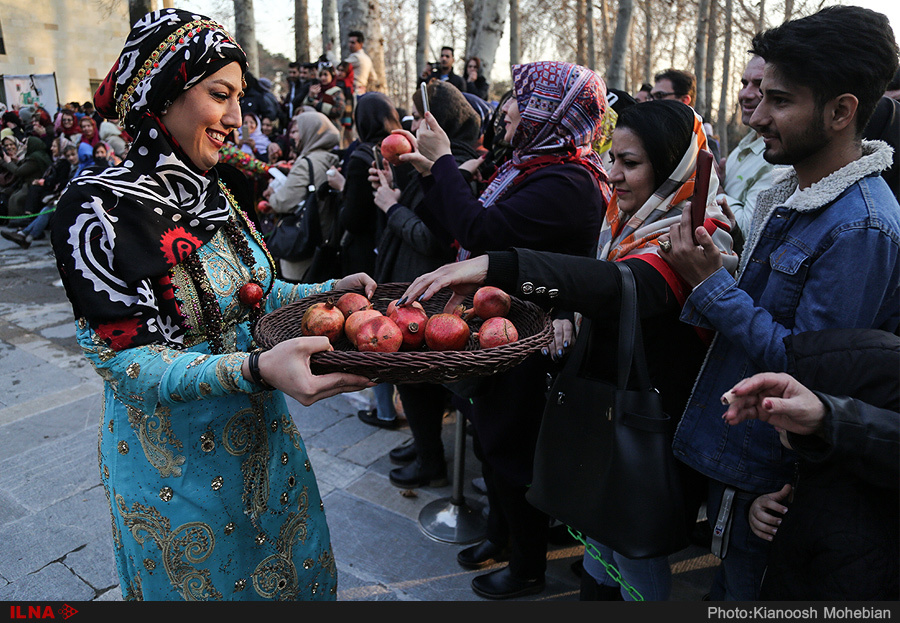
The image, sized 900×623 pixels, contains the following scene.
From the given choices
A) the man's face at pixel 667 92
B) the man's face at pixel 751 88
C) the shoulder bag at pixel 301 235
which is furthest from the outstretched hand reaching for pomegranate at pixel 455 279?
the man's face at pixel 667 92

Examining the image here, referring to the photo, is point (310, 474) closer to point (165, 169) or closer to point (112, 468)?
point (112, 468)

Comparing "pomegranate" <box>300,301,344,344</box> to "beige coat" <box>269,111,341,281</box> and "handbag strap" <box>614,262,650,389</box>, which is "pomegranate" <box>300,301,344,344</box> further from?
"beige coat" <box>269,111,341,281</box>

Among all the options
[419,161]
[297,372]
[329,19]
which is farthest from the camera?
[329,19]

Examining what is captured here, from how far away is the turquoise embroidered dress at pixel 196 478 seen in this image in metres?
1.62

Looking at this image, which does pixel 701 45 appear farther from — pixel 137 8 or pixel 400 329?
pixel 400 329

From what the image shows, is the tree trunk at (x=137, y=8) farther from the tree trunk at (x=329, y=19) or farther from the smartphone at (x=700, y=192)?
the smartphone at (x=700, y=192)

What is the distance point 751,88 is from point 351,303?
8.14ft

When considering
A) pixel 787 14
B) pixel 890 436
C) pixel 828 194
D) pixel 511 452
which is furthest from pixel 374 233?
pixel 787 14

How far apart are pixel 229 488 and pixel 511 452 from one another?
1.21 metres

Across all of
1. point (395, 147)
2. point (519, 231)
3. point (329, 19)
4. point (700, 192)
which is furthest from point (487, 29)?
point (700, 192)

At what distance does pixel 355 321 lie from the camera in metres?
1.81

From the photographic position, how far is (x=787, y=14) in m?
19.8

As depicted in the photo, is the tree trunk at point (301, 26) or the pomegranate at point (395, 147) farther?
the tree trunk at point (301, 26)

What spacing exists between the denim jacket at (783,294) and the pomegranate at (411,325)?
792 millimetres
